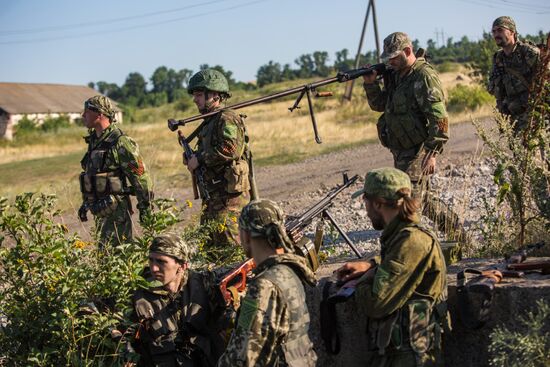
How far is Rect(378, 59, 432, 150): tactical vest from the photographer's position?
611 centimetres

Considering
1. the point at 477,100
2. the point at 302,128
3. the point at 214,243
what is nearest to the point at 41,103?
the point at 302,128

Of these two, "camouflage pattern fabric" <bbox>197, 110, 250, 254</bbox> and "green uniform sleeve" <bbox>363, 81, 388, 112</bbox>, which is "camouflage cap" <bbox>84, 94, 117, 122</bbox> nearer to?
"camouflage pattern fabric" <bbox>197, 110, 250, 254</bbox>

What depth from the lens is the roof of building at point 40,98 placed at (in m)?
55.3

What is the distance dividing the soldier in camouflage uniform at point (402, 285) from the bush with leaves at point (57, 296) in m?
1.32

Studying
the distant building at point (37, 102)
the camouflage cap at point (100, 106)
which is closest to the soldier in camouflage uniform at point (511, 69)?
the camouflage cap at point (100, 106)

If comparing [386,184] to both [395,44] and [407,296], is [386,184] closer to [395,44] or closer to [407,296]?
[407,296]

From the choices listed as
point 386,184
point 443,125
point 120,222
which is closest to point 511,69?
point 443,125

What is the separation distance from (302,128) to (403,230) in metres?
22.1

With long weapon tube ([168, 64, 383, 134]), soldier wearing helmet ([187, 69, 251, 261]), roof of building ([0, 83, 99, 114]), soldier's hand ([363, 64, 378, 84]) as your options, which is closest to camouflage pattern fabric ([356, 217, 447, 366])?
soldier wearing helmet ([187, 69, 251, 261])

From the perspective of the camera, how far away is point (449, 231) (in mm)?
6363

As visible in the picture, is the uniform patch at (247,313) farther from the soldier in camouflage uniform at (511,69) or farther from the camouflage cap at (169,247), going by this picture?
the soldier in camouflage uniform at (511,69)

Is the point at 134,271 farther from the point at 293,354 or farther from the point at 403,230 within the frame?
the point at 403,230

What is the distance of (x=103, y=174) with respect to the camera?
6484mm

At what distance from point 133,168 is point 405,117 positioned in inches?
91.6
